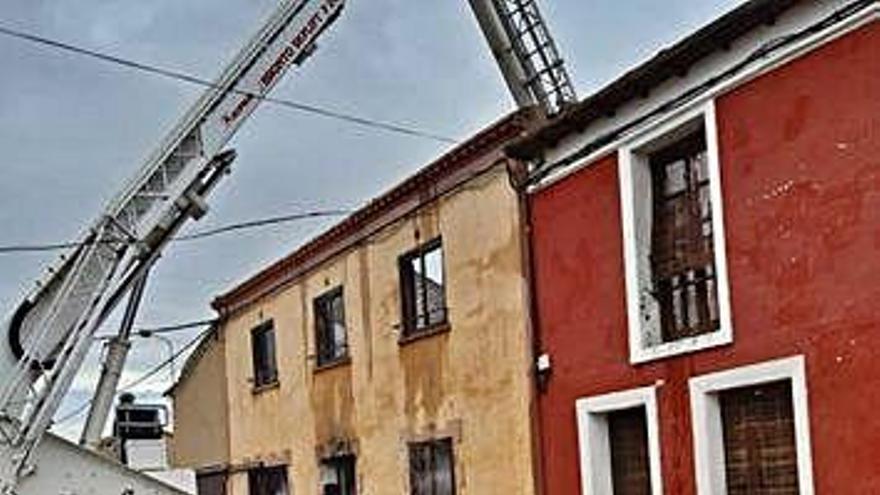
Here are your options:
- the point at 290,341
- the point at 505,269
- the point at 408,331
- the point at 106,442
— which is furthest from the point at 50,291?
the point at 290,341

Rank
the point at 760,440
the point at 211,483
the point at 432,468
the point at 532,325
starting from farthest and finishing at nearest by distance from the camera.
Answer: the point at 211,483 < the point at 432,468 < the point at 532,325 < the point at 760,440

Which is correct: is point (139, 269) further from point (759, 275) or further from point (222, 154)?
point (759, 275)

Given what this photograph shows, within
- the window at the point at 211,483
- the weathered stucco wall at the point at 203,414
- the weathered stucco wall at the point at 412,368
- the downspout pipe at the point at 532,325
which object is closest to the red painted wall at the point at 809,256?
the downspout pipe at the point at 532,325

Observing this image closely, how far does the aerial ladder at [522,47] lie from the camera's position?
19484mm

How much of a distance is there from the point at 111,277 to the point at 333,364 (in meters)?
8.86

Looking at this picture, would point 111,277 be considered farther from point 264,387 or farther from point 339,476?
point 264,387

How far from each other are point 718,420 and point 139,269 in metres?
6.14

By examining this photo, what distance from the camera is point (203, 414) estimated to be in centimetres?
3169

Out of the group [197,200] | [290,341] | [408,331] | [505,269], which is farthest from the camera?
[290,341]

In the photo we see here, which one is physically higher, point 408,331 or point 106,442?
point 408,331

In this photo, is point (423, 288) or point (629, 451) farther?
point (423, 288)

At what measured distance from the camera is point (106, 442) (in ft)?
61.3

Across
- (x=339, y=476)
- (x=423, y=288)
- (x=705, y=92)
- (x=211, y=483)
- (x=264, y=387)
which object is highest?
(x=705, y=92)

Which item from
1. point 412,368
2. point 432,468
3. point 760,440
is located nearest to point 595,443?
point 760,440
